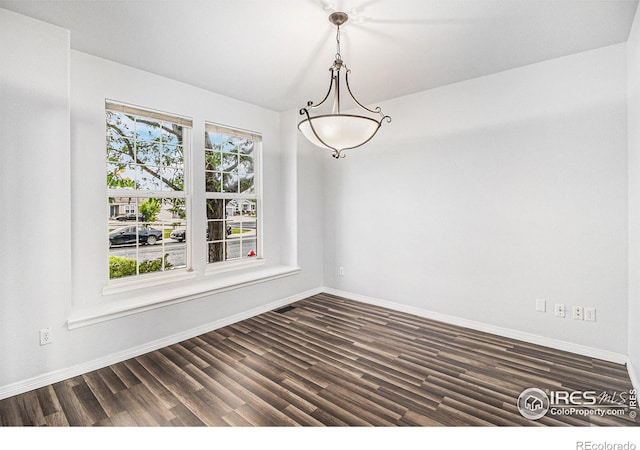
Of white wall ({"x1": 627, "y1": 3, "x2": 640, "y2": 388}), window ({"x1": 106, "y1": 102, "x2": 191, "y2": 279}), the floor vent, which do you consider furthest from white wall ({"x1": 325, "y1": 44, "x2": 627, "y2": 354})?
window ({"x1": 106, "y1": 102, "x2": 191, "y2": 279})

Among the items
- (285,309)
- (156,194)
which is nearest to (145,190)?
(156,194)

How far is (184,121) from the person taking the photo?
3.63 metres

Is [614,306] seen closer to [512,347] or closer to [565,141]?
[512,347]

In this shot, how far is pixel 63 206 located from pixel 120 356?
138cm

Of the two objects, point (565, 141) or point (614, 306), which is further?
point (565, 141)

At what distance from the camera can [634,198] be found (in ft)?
7.98

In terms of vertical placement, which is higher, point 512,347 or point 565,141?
point 565,141

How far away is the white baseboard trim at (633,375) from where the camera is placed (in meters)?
2.26

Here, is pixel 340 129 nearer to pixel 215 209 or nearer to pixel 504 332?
pixel 215 209

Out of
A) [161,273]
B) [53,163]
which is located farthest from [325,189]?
[53,163]

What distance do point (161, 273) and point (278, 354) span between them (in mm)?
1593

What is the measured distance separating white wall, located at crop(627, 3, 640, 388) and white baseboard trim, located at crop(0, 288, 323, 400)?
3506 mm
